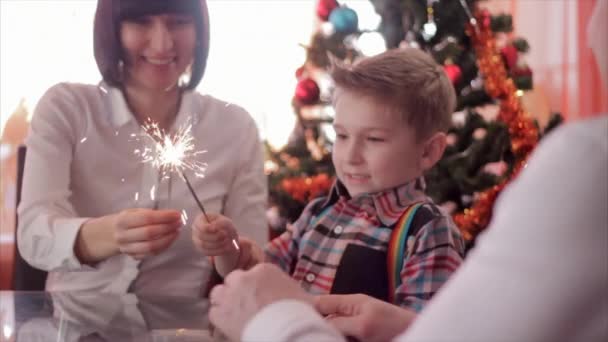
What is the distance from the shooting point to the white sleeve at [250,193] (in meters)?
1.07

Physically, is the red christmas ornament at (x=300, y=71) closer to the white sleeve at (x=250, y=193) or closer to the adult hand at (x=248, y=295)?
the white sleeve at (x=250, y=193)

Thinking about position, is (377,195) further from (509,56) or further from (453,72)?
(509,56)

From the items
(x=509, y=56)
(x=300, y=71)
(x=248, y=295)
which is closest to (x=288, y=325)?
(x=248, y=295)

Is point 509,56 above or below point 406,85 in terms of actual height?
below

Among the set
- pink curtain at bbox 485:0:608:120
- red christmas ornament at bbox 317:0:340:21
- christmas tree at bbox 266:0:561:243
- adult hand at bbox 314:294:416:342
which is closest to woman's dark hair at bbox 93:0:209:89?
adult hand at bbox 314:294:416:342

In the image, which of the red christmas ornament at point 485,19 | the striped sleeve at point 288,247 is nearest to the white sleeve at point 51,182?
the striped sleeve at point 288,247

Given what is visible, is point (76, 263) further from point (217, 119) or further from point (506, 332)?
point (506, 332)

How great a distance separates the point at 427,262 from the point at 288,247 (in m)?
0.25

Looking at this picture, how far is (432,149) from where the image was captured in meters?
1.10

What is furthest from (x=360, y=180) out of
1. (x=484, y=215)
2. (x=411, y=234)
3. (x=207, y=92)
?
(x=484, y=215)

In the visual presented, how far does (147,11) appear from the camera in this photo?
39.8 inches

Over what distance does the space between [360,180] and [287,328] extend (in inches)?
21.7

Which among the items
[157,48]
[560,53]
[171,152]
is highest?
[157,48]

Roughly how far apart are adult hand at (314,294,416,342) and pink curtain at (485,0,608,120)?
174 cm
